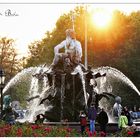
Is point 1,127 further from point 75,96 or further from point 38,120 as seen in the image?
point 75,96

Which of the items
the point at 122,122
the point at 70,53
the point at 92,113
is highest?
the point at 70,53

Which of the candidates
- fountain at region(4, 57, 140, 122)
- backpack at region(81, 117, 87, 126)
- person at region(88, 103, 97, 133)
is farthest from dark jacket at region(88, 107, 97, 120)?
fountain at region(4, 57, 140, 122)

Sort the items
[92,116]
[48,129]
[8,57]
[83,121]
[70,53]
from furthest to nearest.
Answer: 1. [8,57]
2. [70,53]
3. [92,116]
4. [83,121]
5. [48,129]

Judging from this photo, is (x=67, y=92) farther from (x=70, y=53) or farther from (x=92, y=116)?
(x=92, y=116)

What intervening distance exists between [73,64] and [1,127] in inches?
199

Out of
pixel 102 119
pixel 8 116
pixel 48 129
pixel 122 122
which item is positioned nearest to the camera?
pixel 48 129

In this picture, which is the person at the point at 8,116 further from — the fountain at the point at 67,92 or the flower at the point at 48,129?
the flower at the point at 48,129

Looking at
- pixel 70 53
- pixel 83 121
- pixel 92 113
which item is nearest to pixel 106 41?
pixel 70 53

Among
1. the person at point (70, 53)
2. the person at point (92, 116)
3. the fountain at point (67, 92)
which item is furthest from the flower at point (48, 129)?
the person at point (70, 53)

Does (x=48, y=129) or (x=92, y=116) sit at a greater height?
(x=92, y=116)

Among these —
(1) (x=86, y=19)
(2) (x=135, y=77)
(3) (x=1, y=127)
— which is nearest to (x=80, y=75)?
(3) (x=1, y=127)

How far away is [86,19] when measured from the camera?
44.8 metres

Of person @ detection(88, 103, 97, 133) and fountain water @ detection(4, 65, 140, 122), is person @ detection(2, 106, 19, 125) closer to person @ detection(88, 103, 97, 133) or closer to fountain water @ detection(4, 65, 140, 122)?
fountain water @ detection(4, 65, 140, 122)

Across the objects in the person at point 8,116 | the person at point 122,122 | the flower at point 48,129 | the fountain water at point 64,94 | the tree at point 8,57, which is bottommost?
the flower at point 48,129
